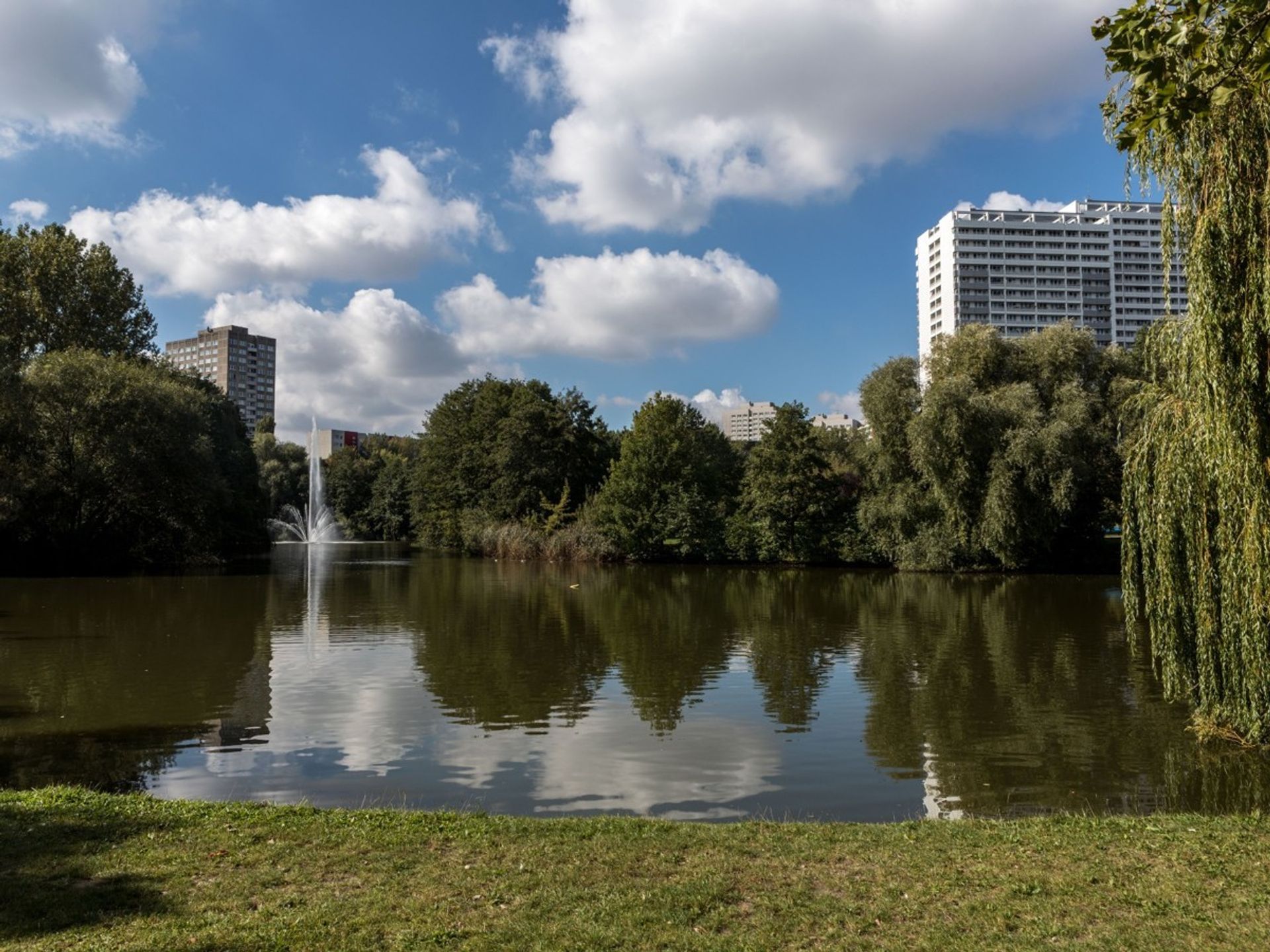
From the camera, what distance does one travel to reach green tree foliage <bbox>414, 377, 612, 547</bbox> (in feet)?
198

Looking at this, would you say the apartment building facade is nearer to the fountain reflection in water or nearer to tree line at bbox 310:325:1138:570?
the fountain reflection in water

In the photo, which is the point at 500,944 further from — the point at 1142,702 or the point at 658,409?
the point at 658,409

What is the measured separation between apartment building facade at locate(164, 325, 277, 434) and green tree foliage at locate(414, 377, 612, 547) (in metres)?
87.0

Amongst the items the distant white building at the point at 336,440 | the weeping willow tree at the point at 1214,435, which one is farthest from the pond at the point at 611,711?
the distant white building at the point at 336,440

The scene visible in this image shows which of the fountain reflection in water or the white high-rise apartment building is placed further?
the white high-rise apartment building

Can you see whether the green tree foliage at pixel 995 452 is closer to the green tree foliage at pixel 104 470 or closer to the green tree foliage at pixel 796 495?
the green tree foliage at pixel 796 495

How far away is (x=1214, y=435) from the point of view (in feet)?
32.0

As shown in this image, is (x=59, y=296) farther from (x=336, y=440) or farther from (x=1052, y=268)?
(x=1052, y=268)

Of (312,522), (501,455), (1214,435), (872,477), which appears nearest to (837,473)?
(872,477)

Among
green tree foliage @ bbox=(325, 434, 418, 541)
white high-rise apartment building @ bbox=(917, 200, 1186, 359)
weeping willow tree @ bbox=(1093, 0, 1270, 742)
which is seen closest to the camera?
weeping willow tree @ bbox=(1093, 0, 1270, 742)

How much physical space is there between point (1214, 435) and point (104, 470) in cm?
4280

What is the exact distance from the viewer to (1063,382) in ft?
138

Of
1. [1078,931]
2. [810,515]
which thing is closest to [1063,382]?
[810,515]

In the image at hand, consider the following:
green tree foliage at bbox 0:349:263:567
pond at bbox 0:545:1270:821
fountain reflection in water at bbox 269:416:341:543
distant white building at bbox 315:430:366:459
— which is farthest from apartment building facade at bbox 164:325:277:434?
pond at bbox 0:545:1270:821
